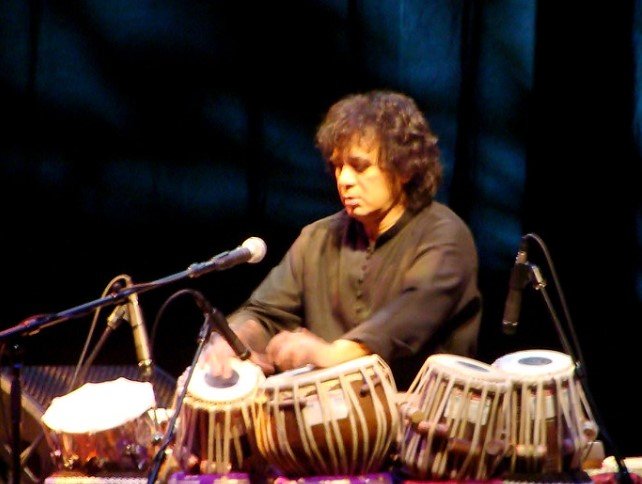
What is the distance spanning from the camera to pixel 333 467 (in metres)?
3.05

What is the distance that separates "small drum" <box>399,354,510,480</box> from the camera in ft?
9.96

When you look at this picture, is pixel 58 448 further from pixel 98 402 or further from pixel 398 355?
pixel 398 355

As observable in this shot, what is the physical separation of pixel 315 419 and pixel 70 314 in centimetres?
75

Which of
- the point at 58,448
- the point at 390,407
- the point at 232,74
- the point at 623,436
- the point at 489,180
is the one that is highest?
the point at 232,74

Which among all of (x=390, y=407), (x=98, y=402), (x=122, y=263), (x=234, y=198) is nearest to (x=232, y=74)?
(x=234, y=198)

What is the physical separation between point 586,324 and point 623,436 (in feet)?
1.89

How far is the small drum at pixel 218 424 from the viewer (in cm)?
318

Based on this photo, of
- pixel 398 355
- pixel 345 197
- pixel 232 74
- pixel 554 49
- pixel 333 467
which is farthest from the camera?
pixel 232 74

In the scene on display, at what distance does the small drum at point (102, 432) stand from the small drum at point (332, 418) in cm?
54

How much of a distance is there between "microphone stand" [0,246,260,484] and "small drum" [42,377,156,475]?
1.00 feet

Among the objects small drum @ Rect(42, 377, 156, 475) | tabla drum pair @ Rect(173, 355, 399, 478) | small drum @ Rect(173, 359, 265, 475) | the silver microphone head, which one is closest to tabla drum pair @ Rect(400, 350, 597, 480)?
tabla drum pair @ Rect(173, 355, 399, 478)

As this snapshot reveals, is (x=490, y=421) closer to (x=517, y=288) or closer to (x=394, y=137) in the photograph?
(x=517, y=288)

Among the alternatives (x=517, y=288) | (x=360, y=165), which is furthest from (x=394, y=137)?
(x=517, y=288)

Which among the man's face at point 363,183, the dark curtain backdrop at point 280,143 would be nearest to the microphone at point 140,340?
the man's face at point 363,183
